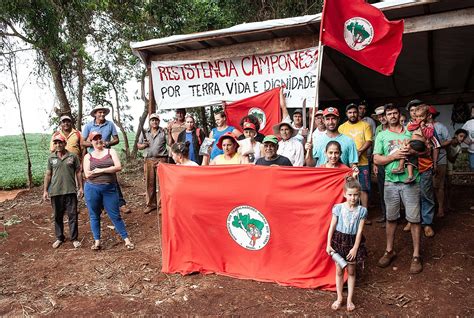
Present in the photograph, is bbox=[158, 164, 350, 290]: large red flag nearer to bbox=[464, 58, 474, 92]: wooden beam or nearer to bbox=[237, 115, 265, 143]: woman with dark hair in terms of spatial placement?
bbox=[237, 115, 265, 143]: woman with dark hair

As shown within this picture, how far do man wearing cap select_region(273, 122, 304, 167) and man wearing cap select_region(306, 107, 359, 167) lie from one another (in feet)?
0.86

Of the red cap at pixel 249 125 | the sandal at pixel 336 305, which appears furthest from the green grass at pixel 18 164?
the sandal at pixel 336 305

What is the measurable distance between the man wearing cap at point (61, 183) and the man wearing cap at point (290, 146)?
3.34 m

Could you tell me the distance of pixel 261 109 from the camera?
21.1 feet

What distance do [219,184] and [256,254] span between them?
933 mm

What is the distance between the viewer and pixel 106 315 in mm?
4004

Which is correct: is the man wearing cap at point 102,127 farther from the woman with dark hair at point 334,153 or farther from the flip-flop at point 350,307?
the flip-flop at point 350,307

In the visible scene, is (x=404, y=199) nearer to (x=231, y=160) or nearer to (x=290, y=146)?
(x=290, y=146)

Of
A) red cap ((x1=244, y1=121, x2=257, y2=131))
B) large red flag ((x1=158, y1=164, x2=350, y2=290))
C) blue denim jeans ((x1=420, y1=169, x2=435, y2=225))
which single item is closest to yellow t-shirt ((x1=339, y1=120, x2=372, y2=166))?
blue denim jeans ((x1=420, y1=169, x2=435, y2=225))

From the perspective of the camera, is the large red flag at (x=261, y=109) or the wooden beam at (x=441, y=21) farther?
the large red flag at (x=261, y=109)

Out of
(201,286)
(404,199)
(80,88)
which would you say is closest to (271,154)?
(404,199)

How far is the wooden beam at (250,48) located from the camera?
6016 millimetres

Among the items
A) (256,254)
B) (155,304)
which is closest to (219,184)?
(256,254)

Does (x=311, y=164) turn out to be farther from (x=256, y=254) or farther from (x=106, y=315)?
(x=106, y=315)
